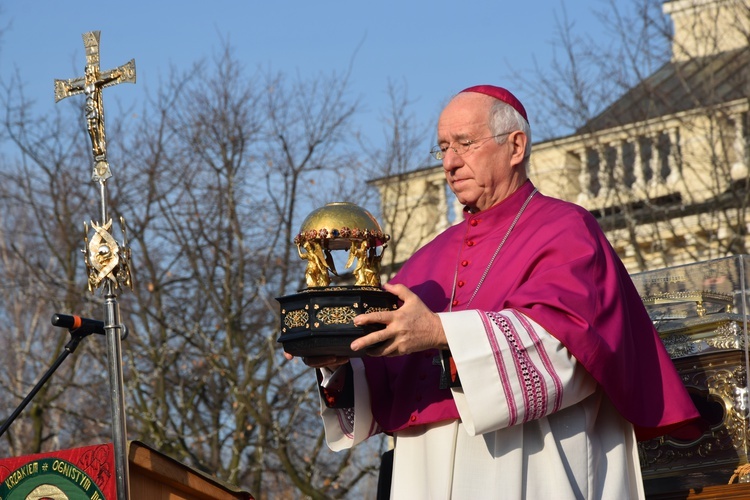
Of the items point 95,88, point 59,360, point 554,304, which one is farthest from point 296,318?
point 95,88

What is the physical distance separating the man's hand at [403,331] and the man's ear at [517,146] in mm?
860

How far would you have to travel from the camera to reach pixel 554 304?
4543 millimetres

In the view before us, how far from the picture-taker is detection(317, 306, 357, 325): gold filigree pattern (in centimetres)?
445

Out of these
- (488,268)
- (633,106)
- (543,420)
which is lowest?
(543,420)

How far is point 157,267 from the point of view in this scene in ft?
59.7

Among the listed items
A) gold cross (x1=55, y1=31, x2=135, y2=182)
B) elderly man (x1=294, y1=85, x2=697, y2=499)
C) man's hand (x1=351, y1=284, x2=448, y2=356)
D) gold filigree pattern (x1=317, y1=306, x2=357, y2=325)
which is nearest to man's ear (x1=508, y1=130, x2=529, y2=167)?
elderly man (x1=294, y1=85, x2=697, y2=499)

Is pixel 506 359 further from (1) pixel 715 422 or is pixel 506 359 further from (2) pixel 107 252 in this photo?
(2) pixel 107 252

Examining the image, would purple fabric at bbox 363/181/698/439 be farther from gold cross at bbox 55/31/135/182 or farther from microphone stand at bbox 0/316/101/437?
gold cross at bbox 55/31/135/182

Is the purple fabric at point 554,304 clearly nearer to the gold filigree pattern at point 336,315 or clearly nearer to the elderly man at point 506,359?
the elderly man at point 506,359

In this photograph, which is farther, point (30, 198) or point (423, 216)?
point (30, 198)

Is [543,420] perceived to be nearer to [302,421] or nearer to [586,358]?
[586,358]

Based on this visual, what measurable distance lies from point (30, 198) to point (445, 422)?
15.0 m

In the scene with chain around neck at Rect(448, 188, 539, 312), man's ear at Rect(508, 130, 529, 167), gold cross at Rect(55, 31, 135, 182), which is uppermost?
gold cross at Rect(55, 31, 135, 182)

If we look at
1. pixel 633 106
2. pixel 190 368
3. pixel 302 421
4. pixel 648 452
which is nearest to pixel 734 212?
pixel 633 106
